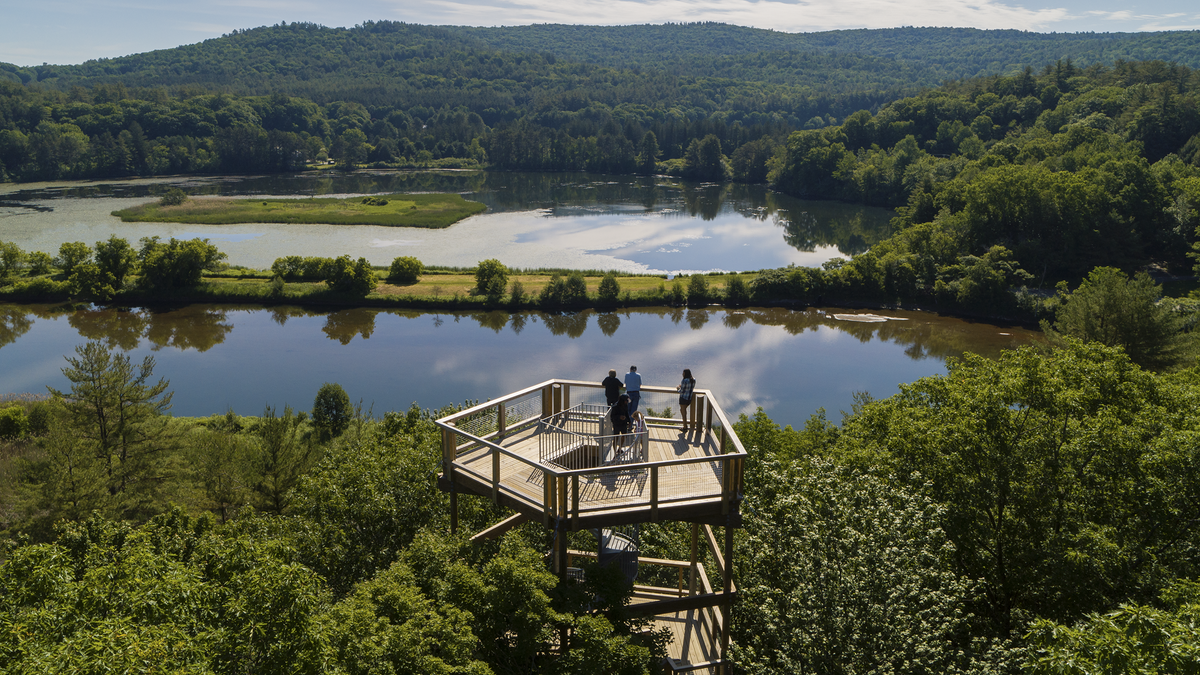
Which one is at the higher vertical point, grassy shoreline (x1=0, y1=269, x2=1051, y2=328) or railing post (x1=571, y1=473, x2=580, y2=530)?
railing post (x1=571, y1=473, x2=580, y2=530)

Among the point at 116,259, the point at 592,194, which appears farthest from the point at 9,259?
the point at 592,194

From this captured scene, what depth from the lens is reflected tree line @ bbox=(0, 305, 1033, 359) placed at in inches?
2200

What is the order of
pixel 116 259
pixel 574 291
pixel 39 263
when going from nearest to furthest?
pixel 574 291, pixel 116 259, pixel 39 263

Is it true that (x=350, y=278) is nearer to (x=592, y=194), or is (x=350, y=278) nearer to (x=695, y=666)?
(x=695, y=666)

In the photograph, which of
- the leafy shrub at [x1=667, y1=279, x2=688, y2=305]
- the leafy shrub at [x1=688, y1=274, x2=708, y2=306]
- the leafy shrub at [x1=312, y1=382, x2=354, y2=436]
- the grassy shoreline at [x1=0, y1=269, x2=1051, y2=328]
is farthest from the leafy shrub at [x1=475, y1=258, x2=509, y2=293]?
the leafy shrub at [x1=312, y1=382, x2=354, y2=436]

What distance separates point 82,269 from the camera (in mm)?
64812

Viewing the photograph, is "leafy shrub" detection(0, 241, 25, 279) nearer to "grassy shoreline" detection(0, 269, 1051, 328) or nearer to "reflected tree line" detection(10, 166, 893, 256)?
"grassy shoreline" detection(0, 269, 1051, 328)

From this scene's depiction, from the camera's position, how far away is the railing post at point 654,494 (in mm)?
10961

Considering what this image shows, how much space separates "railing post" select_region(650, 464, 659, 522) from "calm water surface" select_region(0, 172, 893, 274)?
62.7m

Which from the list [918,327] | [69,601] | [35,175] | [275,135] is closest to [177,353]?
[69,601]

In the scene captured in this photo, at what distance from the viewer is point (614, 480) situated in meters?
11.9

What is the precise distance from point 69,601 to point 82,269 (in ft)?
221

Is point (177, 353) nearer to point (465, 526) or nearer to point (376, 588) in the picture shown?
point (465, 526)

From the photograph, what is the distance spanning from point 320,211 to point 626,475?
10233cm
